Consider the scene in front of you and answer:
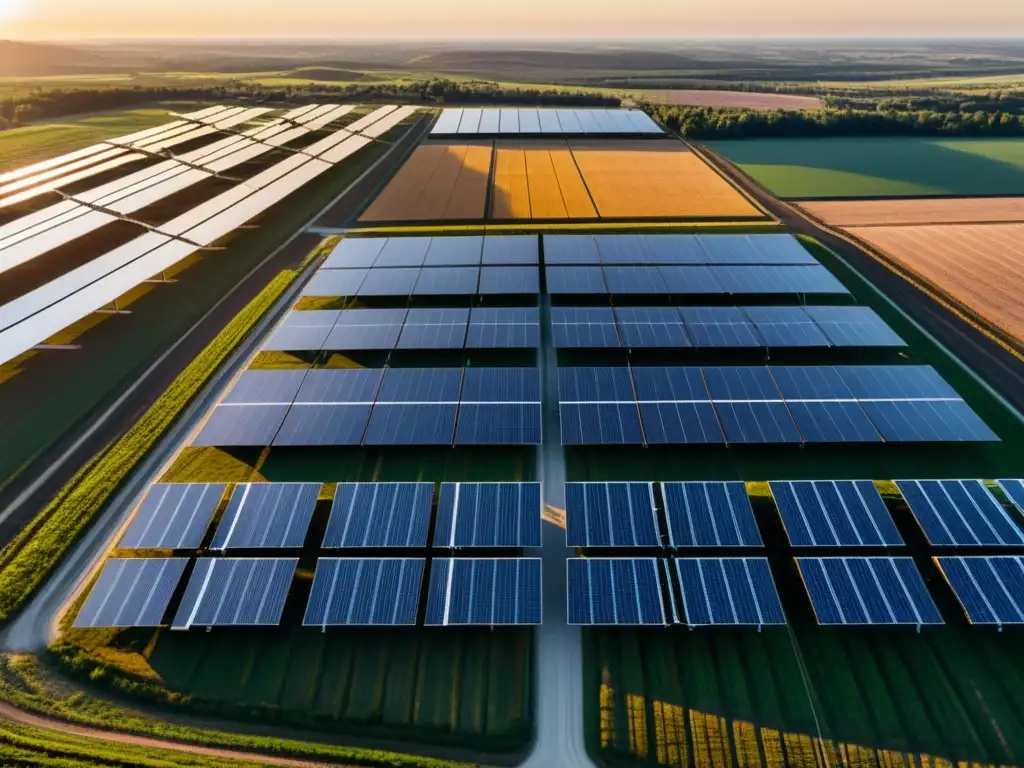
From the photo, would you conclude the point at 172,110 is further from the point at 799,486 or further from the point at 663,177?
the point at 799,486

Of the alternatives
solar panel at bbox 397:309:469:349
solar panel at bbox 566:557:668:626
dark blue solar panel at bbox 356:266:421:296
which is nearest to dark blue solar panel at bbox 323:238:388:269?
dark blue solar panel at bbox 356:266:421:296

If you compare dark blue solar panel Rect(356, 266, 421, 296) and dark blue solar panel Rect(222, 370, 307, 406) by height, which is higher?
dark blue solar panel Rect(356, 266, 421, 296)

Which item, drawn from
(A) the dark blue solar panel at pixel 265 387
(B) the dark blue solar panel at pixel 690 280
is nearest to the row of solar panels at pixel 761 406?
(B) the dark blue solar panel at pixel 690 280

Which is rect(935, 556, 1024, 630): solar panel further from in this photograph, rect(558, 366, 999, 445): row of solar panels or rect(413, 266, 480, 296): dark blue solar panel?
rect(413, 266, 480, 296): dark blue solar panel

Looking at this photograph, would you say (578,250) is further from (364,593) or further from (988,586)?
(988,586)

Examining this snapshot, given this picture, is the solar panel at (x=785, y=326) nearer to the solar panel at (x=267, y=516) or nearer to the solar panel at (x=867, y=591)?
the solar panel at (x=867, y=591)

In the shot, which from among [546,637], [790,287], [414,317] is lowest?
[546,637]

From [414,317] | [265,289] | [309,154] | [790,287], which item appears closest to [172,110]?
[309,154]
